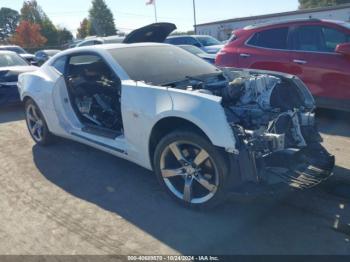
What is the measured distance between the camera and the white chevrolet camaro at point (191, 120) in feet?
9.87

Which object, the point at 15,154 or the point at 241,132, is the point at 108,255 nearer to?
the point at 241,132

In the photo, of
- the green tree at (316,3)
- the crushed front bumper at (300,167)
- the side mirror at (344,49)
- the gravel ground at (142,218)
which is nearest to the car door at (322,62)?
the side mirror at (344,49)

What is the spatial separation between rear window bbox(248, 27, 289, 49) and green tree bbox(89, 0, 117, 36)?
7221 centimetres

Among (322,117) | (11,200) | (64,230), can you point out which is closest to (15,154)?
(11,200)

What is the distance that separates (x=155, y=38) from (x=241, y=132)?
137 inches

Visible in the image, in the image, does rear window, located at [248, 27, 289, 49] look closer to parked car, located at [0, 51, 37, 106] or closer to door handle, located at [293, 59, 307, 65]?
door handle, located at [293, 59, 307, 65]

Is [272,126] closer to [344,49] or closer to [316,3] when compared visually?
Answer: [344,49]

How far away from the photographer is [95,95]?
4949 mm

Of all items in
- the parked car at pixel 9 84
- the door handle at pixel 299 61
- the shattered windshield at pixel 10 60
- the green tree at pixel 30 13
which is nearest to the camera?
the door handle at pixel 299 61

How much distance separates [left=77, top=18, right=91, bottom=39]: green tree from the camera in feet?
242

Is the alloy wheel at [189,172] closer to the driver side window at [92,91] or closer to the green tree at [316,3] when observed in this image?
the driver side window at [92,91]

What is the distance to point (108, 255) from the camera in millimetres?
2781

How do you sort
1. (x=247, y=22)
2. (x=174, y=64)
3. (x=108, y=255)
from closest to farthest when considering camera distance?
1. (x=108, y=255)
2. (x=174, y=64)
3. (x=247, y=22)

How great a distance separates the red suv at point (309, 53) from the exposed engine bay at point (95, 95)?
2893mm
